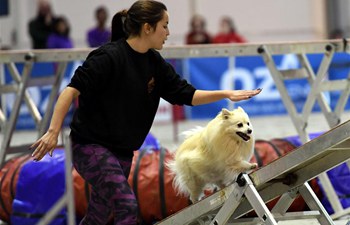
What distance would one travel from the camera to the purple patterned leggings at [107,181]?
12.6ft

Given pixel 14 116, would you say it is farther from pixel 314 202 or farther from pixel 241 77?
pixel 241 77

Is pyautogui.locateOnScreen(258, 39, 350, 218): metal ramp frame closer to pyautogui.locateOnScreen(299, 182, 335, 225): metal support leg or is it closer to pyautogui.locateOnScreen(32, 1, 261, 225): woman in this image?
pyautogui.locateOnScreen(299, 182, 335, 225): metal support leg

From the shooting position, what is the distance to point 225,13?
700 inches

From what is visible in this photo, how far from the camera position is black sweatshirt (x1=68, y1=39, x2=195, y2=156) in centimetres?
389

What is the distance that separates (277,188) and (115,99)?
1147 mm

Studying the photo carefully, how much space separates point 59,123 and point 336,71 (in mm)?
Result: 8676

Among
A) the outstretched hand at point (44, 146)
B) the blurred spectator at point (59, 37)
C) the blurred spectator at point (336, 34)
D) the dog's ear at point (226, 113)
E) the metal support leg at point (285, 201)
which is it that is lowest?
the blurred spectator at point (336, 34)

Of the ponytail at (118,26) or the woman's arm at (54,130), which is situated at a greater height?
the ponytail at (118,26)

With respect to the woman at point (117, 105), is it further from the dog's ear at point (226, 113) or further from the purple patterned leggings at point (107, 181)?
the dog's ear at point (226, 113)

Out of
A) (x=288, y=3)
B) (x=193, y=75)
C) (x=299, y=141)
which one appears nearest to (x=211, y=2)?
(x=288, y=3)

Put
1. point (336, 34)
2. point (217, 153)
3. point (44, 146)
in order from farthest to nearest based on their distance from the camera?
1. point (336, 34)
2. point (217, 153)
3. point (44, 146)

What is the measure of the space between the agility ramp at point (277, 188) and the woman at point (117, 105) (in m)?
0.41

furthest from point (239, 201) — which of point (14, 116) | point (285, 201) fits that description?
point (14, 116)

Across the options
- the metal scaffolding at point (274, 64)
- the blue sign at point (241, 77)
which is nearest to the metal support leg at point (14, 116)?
the metal scaffolding at point (274, 64)
